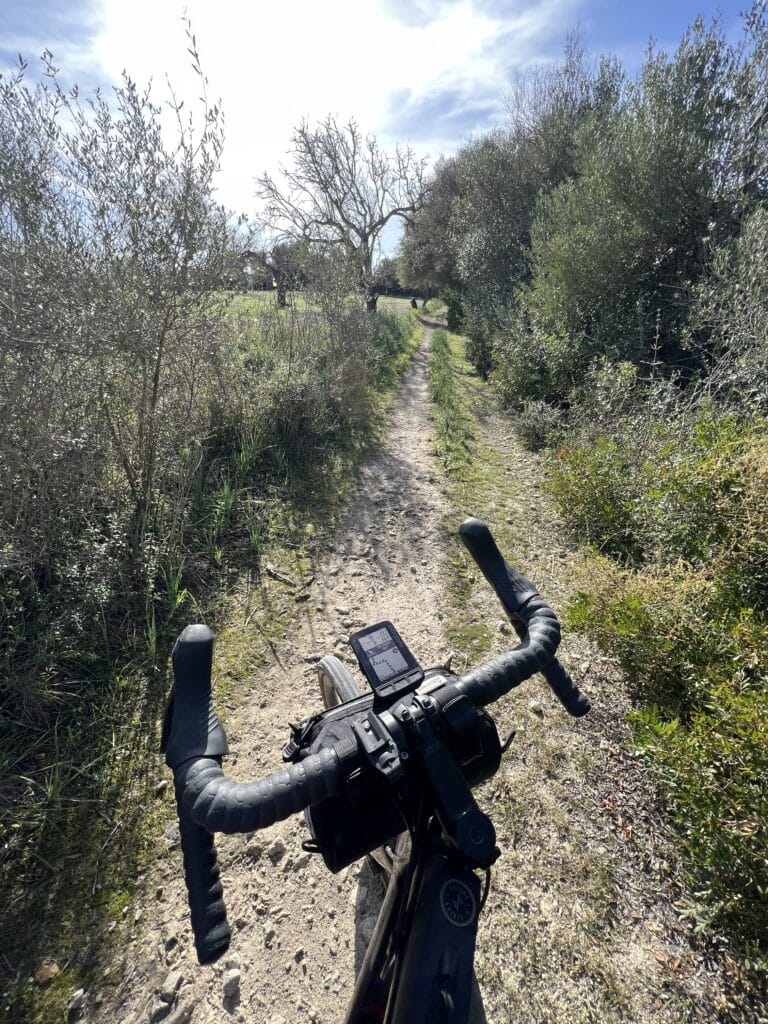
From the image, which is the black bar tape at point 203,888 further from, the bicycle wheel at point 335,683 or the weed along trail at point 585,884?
the weed along trail at point 585,884

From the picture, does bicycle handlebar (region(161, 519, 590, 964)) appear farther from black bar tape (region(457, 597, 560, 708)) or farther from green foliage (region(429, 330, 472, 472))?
green foliage (region(429, 330, 472, 472))

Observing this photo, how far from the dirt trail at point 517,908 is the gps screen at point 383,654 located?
7.33ft

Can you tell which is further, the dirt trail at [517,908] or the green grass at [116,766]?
the green grass at [116,766]

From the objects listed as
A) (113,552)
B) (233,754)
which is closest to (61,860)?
(233,754)

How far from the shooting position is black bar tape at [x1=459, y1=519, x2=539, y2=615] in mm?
1407

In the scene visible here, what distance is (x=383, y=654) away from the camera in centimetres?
115

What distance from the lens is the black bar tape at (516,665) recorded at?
1174 mm

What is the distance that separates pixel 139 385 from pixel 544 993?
17.6 feet

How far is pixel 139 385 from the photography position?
439cm

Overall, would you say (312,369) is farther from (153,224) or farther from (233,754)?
(233,754)

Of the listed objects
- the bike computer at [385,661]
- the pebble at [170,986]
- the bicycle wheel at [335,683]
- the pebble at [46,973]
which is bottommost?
the pebble at [170,986]

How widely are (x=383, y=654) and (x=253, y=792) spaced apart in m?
0.42

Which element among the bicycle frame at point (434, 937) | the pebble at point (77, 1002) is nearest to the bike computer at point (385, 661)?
the bicycle frame at point (434, 937)

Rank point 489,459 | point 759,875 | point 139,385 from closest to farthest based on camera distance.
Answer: point 759,875, point 139,385, point 489,459
